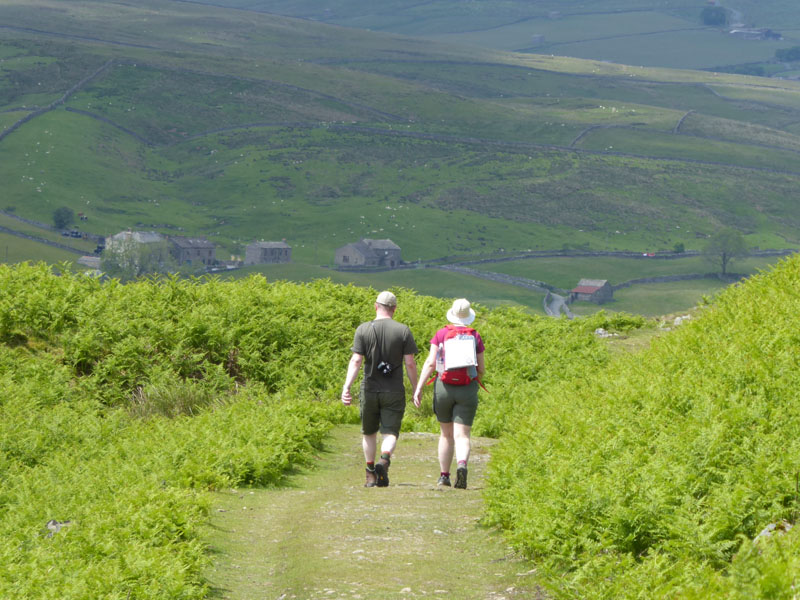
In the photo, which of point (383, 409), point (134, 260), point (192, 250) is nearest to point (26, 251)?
point (134, 260)

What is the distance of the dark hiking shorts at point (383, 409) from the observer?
12273mm

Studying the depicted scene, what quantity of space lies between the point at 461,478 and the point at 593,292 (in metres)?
150

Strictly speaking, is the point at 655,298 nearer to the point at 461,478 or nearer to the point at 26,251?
the point at 26,251

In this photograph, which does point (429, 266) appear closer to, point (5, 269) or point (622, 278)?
point (622, 278)

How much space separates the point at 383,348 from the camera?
1206 centimetres

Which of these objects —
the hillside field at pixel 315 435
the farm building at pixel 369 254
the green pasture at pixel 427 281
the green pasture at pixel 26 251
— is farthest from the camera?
the farm building at pixel 369 254

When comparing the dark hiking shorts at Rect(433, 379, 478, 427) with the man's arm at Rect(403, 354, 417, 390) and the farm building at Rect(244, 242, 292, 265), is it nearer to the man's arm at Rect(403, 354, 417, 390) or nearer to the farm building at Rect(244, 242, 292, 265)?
the man's arm at Rect(403, 354, 417, 390)

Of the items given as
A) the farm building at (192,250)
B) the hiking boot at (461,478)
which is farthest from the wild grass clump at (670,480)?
the farm building at (192,250)

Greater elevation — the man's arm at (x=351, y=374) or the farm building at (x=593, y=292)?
the man's arm at (x=351, y=374)

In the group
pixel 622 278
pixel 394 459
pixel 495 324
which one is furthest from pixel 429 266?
pixel 394 459

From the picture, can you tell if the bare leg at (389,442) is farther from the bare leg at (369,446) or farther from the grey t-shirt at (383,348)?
the grey t-shirt at (383,348)

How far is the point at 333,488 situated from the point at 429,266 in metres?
169

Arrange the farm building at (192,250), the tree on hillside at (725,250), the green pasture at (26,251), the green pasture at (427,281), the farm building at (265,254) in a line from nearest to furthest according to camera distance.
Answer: the green pasture at (26,251), the green pasture at (427,281), the farm building at (192,250), the farm building at (265,254), the tree on hillside at (725,250)

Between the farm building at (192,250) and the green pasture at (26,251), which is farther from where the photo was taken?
the farm building at (192,250)
